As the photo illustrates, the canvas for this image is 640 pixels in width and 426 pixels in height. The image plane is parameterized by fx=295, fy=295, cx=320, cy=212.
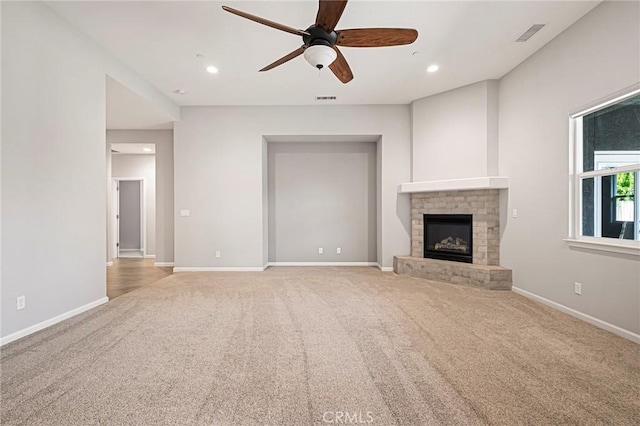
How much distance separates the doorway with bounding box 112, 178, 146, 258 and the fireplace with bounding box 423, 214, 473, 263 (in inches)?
284

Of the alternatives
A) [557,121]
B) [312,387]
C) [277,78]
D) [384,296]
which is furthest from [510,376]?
[277,78]

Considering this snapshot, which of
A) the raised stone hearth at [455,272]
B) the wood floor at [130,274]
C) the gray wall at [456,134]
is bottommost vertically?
the wood floor at [130,274]

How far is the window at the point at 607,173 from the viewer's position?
2738 mm

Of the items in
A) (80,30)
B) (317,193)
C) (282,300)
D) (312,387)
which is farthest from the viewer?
(317,193)

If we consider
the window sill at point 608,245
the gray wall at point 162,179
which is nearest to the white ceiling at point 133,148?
the gray wall at point 162,179

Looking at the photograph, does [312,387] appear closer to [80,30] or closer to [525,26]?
[525,26]

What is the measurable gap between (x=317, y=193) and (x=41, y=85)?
4.51 metres

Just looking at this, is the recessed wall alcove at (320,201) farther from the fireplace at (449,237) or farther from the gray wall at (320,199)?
the fireplace at (449,237)

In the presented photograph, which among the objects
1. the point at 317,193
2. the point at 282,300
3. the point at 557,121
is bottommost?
the point at 282,300

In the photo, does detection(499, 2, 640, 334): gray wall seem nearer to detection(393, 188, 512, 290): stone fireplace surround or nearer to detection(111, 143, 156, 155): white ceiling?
detection(393, 188, 512, 290): stone fireplace surround

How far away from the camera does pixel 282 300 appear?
12.6 ft

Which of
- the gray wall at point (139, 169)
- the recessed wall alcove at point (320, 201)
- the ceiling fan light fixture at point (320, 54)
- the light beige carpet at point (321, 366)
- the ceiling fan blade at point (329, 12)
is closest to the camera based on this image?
the light beige carpet at point (321, 366)

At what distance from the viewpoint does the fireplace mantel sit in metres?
4.41

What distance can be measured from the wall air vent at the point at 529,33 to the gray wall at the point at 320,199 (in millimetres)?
3220
